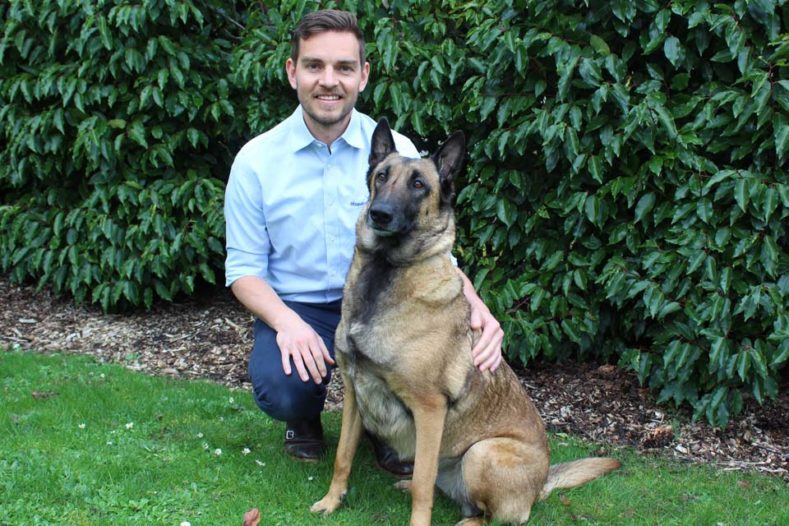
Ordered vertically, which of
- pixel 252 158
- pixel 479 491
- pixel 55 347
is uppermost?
pixel 252 158

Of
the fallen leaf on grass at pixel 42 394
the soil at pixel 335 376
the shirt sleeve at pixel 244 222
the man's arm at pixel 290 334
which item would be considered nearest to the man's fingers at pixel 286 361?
the man's arm at pixel 290 334

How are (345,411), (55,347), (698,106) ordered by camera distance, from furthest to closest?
(55,347) → (698,106) → (345,411)

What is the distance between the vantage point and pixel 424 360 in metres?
3.29

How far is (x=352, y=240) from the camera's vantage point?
409 centimetres

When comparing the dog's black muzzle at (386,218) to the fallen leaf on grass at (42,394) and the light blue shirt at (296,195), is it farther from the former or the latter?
the fallen leaf on grass at (42,394)

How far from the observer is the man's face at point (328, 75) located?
12.5 feet

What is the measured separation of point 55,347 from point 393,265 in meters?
3.89

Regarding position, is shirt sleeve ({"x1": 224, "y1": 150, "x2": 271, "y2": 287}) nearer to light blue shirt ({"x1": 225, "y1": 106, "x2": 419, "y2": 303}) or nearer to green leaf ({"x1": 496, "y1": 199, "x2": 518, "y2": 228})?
light blue shirt ({"x1": 225, "y1": 106, "x2": 419, "y2": 303})

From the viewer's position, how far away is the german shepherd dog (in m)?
3.30

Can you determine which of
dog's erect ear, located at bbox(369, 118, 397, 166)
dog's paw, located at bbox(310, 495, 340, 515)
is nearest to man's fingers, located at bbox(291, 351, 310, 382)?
dog's paw, located at bbox(310, 495, 340, 515)

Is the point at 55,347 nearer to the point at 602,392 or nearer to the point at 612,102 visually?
the point at 602,392

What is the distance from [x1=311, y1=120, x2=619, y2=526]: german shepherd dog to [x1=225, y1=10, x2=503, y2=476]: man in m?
0.44

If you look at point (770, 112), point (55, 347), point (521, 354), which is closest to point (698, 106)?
point (770, 112)

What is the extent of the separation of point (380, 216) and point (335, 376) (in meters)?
2.62
